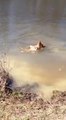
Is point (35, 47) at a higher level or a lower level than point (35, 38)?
lower

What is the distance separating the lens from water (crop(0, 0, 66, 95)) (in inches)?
311

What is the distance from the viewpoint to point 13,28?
1208 cm

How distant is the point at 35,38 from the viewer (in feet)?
35.3

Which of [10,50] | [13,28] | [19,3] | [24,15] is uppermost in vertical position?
[19,3]

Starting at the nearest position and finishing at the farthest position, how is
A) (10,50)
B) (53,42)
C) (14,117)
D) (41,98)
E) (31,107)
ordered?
(14,117)
(31,107)
(41,98)
(10,50)
(53,42)

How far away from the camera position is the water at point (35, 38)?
790 centimetres

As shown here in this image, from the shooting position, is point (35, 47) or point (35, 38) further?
point (35, 38)

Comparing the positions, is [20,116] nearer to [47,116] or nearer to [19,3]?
[47,116]

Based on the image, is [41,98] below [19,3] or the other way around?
below

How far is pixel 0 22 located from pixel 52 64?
188 inches

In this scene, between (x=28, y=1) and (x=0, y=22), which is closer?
(x=0, y=22)

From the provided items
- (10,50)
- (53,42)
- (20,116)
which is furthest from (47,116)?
(53,42)

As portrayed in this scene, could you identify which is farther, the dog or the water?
the dog

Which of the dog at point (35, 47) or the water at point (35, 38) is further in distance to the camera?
the dog at point (35, 47)
